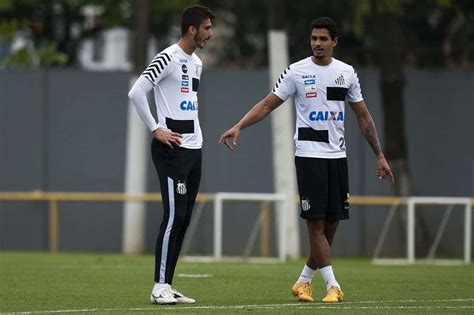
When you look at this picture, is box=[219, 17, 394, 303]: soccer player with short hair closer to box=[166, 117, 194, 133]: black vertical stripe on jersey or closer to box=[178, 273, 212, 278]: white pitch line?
box=[166, 117, 194, 133]: black vertical stripe on jersey

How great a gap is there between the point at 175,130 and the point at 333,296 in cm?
191

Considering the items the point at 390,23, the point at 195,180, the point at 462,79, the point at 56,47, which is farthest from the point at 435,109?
the point at 195,180

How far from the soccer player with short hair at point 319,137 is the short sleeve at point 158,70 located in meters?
0.79

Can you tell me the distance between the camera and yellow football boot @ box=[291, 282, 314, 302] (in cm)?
1191

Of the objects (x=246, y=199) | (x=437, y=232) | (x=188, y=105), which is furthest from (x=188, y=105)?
(x=437, y=232)

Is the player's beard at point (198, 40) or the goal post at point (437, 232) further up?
the player's beard at point (198, 40)

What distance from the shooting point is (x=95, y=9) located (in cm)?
3678

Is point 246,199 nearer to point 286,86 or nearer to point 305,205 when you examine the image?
point 286,86

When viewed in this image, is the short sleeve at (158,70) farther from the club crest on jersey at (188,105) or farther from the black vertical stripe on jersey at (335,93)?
the black vertical stripe on jersey at (335,93)

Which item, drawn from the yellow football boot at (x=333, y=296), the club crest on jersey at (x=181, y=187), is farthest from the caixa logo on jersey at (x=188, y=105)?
the yellow football boot at (x=333, y=296)

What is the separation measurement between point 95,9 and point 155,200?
39.0 ft

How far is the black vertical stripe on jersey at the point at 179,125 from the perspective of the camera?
1170cm

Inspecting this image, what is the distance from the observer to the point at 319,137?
1201 cm

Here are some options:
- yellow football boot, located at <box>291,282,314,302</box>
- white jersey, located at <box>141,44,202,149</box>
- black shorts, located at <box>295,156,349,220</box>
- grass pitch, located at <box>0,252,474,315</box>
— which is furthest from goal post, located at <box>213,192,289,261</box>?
white jersey, located at <box>141,44,202,149</box>
